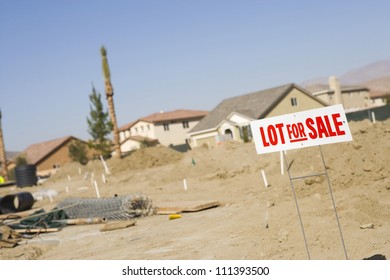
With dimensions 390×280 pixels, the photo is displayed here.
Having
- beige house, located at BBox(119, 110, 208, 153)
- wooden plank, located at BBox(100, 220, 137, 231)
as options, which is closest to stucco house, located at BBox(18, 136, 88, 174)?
beige house, located at BBox(119, 110, 208, 153)

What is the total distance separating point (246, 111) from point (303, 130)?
119 ft

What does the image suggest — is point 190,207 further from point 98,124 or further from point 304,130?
point 98,124

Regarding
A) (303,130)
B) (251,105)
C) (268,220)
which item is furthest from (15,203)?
(251,105)

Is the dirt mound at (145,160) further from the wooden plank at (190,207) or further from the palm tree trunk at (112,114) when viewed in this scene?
the wooden plank at (190,207)

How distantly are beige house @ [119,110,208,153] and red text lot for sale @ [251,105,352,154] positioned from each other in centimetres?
4924

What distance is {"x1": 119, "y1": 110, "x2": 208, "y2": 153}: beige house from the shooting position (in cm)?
5734

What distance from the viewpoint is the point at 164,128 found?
57.9m

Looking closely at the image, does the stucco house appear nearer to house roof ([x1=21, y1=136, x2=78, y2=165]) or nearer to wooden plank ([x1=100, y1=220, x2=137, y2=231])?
house roof ([x1=21, y1=136, x2=78, y2=165])

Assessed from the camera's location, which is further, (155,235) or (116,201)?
(116,201)
